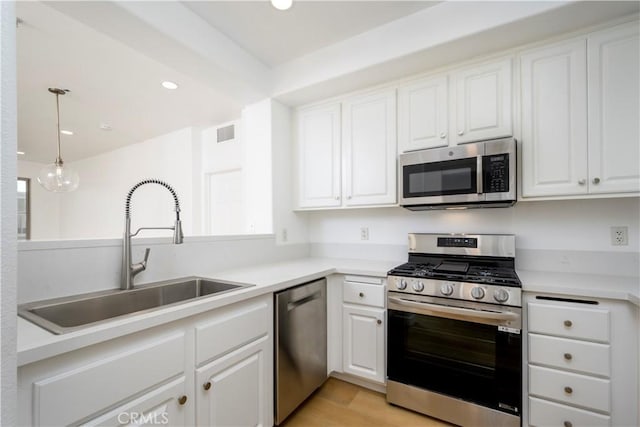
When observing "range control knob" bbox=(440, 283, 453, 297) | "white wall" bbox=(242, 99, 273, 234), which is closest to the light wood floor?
"range control knob" bbox=(440, 283, 453, 297)

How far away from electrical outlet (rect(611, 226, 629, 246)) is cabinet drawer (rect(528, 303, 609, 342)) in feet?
A: 2.17

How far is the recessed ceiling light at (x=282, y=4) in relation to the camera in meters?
1.76

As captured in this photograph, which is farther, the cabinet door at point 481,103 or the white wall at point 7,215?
the cabinet door at point 481,103

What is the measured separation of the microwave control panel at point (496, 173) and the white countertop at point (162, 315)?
0.89 meters

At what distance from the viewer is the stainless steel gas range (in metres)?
1.58

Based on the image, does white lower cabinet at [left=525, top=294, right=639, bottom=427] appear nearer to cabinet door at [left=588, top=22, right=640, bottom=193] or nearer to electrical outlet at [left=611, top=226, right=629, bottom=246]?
electrical outlet at [left=611, top=226, right=629, bottom=246]

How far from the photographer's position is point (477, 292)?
5.37ft

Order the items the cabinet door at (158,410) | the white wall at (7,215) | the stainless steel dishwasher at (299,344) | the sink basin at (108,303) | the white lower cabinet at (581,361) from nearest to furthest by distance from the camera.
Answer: the white wall at (7,215) < the cabinet door at (158,410) < the sink basin at (108,303) < the white lower cabinet at (581,361) < the stainless steel dishwasher at (299,344)

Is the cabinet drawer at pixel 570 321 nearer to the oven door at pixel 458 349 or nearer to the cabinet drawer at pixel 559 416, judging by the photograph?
the oven door at pixel 458 349

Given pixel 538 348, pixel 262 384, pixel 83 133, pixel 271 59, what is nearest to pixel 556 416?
pixel 538 348

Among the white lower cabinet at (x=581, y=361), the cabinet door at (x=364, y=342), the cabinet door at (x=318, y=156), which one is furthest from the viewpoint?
the cabinet door at (x=318, y=156)

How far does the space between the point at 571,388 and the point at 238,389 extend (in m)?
1.70

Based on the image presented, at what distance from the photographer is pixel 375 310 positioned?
2027 mm

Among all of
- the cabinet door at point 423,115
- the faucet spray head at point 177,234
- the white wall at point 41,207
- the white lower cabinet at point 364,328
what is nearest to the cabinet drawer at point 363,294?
the white lower cabinet at point 364,328
